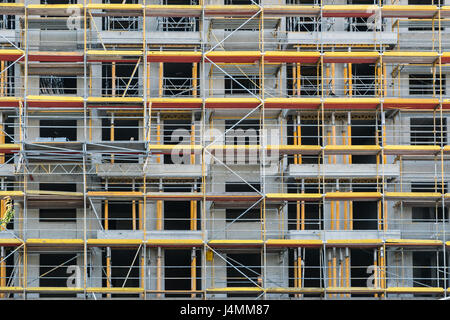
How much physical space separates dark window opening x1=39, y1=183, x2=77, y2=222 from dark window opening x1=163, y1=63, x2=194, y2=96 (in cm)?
499

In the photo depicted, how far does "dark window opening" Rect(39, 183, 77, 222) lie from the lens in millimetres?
25766

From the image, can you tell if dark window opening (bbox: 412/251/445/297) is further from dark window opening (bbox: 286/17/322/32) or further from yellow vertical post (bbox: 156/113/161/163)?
yellow vertical post (bbox: 156/113/161/163)

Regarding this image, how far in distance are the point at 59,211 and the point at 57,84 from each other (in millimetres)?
4963

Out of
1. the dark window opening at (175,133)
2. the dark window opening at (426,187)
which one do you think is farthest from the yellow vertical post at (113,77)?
the dark window opening at (426,187)

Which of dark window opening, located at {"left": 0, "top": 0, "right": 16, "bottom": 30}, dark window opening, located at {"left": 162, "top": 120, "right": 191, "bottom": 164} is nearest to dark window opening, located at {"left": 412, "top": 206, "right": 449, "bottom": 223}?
dark window opening, located at {"left": 162, "top": 120, "right": 191, "bottom": 164}

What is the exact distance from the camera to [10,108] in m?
25.7

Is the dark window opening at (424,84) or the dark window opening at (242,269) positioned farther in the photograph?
the dark window opening at (424,84)

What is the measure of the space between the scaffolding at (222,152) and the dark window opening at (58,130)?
0.25 feet

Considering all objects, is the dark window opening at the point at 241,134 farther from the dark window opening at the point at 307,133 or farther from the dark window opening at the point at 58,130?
the dark window opening at the point at 58,130

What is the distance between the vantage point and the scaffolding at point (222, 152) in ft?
80.1

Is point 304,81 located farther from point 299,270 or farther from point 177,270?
point 177,270

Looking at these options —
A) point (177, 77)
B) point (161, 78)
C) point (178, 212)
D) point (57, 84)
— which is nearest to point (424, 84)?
point (177, 77)

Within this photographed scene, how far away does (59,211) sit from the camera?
2589 cm
